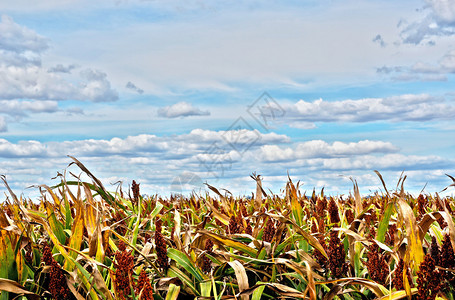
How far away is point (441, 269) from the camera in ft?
6.69

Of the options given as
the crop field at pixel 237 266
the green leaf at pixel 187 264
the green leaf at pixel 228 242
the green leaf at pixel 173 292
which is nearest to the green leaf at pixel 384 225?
the crop field at pixel 237 266

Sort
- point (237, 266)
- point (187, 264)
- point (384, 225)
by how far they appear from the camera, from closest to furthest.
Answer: point (237, 266)
point (187, 264)
point (384, 225)

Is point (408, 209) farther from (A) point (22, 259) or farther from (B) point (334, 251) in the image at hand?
(A) point (22, 259)

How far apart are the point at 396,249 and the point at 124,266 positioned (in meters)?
1.43

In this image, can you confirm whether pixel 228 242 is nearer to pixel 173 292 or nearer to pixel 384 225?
pixel 173 292

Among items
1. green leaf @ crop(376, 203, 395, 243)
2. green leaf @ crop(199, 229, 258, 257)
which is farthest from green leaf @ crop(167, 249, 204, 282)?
green leaf @ crop(376, 203, 395, 243)

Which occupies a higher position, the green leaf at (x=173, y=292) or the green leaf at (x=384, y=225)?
the green leaf at (x=384, y=225)

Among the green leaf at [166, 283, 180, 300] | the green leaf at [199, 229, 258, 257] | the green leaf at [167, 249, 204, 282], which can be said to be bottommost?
the green leaf at [166, 283, 180, 300]

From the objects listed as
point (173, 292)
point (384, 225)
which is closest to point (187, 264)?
point (173, 292)

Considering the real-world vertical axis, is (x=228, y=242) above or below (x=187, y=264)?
above

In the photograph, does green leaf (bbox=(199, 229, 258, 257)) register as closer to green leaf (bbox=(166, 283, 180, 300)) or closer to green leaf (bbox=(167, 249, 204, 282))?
green leaf (bbox=(167, 249, 204, 282))

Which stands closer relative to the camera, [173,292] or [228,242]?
[173,292]

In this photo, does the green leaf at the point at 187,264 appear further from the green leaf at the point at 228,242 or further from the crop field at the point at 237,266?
the green leaf at the point at 228,242

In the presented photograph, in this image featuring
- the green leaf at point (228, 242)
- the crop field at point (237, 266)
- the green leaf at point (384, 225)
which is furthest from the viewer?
the green leaf at point (384, 225)
